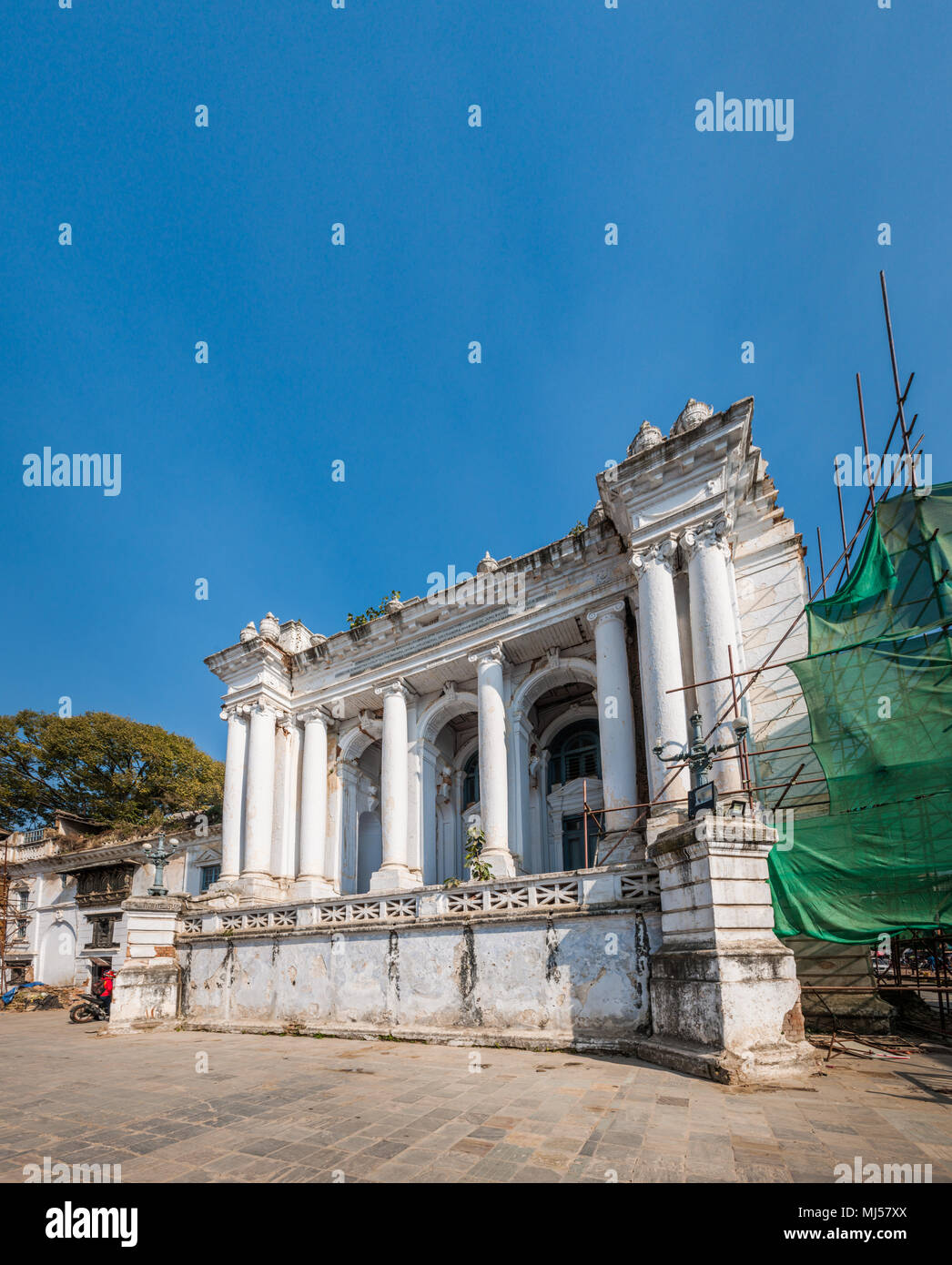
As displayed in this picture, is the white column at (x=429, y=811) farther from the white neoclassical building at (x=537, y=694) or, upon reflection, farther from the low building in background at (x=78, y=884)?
the low building in background at (x=78, y=884)

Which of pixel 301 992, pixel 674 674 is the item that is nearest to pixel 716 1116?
pixel 674 674

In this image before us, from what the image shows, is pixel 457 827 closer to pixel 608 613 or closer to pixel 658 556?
pixel 608 613

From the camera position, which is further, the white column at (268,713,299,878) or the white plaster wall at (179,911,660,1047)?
the white column at (268,713,299,878)

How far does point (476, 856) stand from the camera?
49.1 ft

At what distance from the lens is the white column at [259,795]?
1814cm

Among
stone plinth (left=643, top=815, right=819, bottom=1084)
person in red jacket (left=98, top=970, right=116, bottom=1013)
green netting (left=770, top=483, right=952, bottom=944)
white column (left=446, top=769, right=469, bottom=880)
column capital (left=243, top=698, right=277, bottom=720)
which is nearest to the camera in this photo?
stone plinth (left=643, top=815, right=819, bottom=1084)

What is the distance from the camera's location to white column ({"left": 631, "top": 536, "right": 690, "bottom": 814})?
12055mm

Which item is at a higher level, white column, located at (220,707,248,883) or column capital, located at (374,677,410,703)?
column capital, located at (374,677,410,703)

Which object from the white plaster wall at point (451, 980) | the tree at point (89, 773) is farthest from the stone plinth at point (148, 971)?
the tree at point (89, 773)

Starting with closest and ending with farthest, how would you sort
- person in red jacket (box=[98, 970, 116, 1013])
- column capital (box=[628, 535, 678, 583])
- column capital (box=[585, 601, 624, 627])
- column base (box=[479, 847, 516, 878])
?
column capital (box=[628, 535, 678, 583])
column base (box=[479, 847, 516, 878])
column capital (box=[585, 601, 624, 627])
person in red jacket (box=[98, 970, 116, 1013])

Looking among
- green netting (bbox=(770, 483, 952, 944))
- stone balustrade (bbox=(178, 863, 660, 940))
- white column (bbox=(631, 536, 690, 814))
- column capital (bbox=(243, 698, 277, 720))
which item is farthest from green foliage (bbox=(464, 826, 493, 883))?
column capital (bbox=(243, 698, 277, 720))

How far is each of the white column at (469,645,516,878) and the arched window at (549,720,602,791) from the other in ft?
10.8

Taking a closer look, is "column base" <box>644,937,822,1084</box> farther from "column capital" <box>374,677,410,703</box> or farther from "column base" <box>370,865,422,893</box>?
"column capital" <box>374,677,410,703</box>
